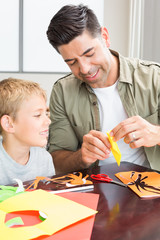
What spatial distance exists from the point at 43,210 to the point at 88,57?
867mm

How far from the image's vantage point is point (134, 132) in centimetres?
112

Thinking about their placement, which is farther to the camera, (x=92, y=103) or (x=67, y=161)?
(x=92, y=103)

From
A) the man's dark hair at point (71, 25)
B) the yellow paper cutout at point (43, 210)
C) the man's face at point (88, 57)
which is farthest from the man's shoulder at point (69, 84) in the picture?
the yellow paper cutout at point (43, 210)

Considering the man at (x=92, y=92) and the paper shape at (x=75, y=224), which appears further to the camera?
the man at (x=92, y=92)

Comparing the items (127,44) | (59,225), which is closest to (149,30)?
(127,44)

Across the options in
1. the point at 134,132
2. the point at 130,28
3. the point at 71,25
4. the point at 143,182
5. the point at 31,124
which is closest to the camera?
the point at 143,182

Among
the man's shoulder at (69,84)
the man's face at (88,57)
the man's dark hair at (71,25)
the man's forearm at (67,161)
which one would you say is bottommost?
the man's forearm at (67,161)

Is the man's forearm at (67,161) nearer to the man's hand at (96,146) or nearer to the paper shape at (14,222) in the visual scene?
the man's hand at (96,146)

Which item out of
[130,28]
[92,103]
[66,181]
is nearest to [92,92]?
[92,103]

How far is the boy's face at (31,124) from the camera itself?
4.17ft

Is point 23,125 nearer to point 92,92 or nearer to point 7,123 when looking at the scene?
point 7,123

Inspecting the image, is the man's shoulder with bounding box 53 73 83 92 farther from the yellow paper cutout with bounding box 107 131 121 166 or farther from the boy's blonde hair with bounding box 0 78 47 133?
the yellow paper cutout with bounding box 107 131 121 166

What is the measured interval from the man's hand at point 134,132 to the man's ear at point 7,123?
442mm

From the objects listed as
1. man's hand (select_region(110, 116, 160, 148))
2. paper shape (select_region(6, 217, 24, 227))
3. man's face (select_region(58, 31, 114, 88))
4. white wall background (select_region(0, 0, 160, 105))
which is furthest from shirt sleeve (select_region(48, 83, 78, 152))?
white wall background (select_region(0, 0, 160, 105))
